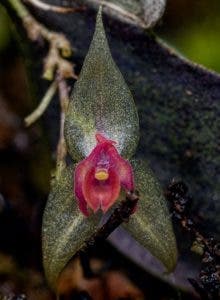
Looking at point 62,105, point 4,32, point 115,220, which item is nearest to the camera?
point 115,220

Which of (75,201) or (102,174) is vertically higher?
(102,174)

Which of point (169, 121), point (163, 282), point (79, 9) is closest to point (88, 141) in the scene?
point (169, 121)

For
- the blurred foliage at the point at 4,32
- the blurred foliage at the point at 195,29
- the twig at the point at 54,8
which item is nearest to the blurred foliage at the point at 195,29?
the blurred foliage at the point at 195,29

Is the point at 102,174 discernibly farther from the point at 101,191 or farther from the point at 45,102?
the point at 45,102

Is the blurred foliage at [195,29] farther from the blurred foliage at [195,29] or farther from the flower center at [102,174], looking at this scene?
the flower center at [102,174]

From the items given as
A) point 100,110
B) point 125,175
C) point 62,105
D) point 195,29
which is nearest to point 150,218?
point 125,175

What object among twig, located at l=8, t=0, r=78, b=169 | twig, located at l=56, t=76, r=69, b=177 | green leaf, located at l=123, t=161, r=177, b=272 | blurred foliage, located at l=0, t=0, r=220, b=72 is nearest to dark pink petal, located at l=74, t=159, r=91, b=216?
green leaf, located at l=123, t=161, r=177, b=272

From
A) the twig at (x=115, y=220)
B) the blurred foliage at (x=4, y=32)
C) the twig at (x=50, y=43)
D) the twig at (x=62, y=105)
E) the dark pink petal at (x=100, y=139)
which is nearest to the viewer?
the twig at (x=115, y=220)
